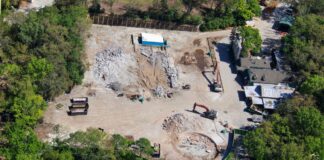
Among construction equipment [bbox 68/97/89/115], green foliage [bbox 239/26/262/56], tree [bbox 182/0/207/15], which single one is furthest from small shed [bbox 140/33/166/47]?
construction equipment [bbox 68/97/89/115]

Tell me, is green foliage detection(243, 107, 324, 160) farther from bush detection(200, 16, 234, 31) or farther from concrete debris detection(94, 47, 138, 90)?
bush detection(200, 16, 234, 31)

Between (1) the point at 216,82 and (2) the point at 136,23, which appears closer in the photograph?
(1) the point at 216,82

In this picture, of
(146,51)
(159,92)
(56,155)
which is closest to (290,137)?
(159,92)

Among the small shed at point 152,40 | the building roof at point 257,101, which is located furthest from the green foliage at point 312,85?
the small shed at point 152,40

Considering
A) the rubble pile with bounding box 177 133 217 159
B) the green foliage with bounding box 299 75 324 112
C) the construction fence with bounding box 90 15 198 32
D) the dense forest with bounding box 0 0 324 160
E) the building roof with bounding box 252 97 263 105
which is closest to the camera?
the dense forest with bounding box 0 0 324 160

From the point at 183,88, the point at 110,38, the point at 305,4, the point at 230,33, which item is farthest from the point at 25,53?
the point at 305,4

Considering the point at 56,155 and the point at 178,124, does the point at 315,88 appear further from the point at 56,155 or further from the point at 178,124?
the point at 56,155
